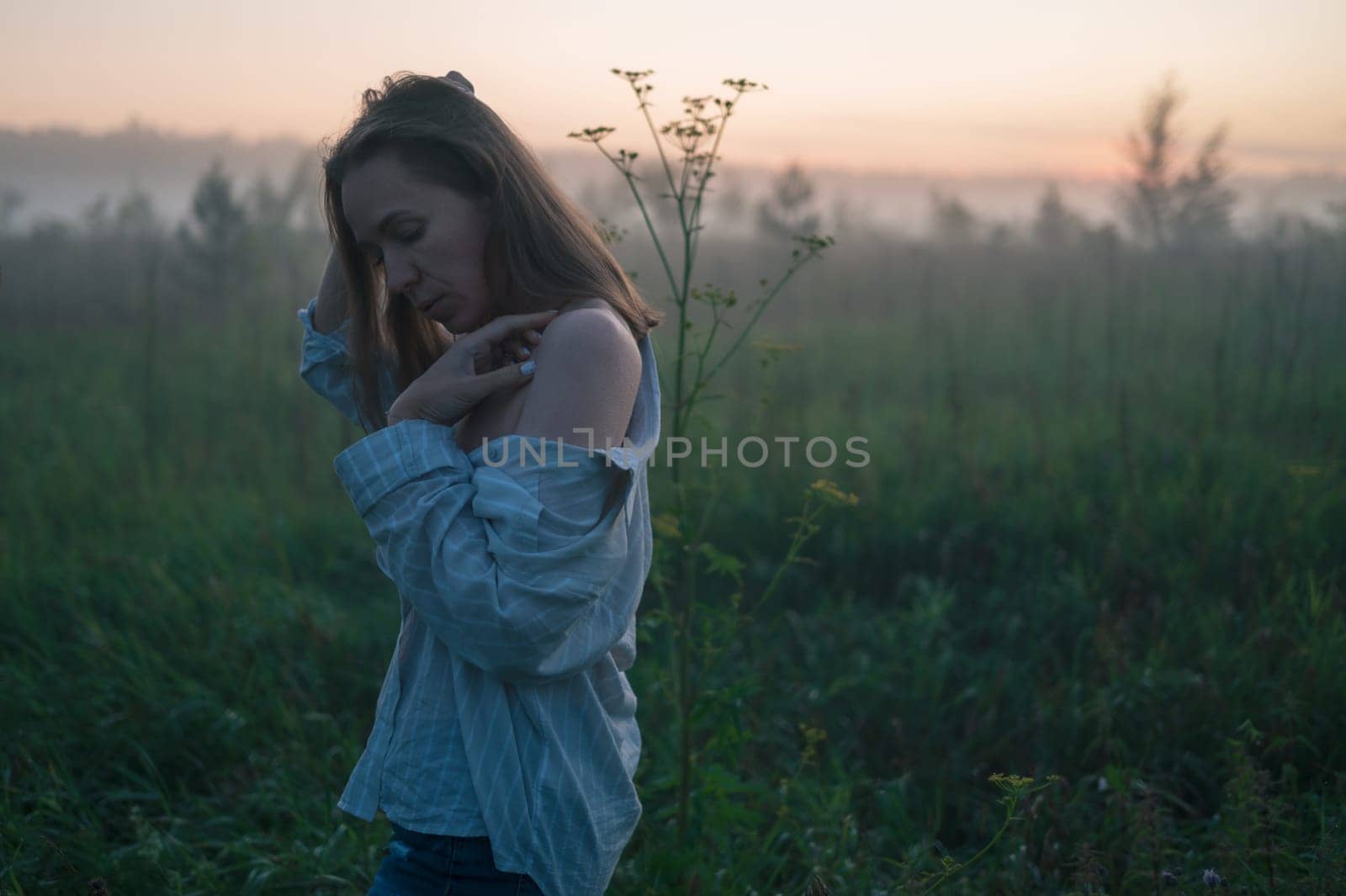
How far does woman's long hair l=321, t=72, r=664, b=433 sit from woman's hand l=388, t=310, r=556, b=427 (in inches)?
3.1

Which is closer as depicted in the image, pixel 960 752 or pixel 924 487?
pixel 960 752

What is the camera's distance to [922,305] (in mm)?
10508

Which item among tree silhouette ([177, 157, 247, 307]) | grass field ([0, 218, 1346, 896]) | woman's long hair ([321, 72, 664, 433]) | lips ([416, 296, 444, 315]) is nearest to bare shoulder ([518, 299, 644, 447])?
woman's long hair ([321, 72, 664, 433])

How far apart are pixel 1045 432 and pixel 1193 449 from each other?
33.7 inches

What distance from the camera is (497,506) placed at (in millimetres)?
1306

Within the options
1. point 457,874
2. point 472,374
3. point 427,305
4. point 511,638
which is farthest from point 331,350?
point 457,874

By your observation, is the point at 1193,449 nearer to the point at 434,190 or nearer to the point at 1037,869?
the point at 1037,869

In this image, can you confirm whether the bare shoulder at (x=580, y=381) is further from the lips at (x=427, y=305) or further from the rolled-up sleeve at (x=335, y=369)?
the rolled-up sleeve at (x=335, y=369)

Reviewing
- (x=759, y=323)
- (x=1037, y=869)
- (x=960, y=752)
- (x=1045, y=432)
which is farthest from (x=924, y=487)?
Result: (x=759, y=323)

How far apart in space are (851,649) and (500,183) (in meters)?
2.71

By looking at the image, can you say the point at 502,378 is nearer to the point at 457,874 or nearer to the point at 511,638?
the point at 511,638

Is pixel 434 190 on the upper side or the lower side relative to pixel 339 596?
upper

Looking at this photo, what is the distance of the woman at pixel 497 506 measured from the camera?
4.35ft

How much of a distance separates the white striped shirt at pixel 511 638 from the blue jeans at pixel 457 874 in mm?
34
